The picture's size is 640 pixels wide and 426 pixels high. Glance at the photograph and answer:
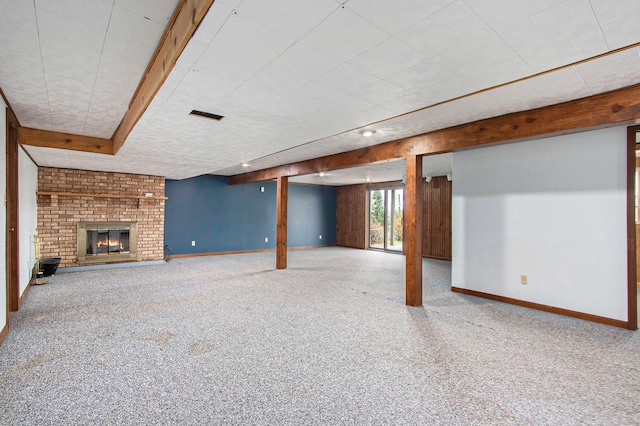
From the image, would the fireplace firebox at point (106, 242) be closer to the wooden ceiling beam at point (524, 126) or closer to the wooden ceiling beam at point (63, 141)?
the wooden ceiling beam at point (63, 141)

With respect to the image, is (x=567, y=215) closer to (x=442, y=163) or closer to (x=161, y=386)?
(x=442, y=163)

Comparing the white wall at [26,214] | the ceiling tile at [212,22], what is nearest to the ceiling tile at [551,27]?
the ceiling tile at [212,22]

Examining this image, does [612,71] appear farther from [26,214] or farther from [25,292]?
[26,214]

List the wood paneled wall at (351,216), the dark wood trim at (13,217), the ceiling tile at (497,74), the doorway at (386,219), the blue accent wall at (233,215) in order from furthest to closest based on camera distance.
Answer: the wood paneled wall at (351,216) < the doorway at (386,219) < the blue accent wall at (233,215) < the dark wood trim at (13,217) < the ceiling tile at (497,74)

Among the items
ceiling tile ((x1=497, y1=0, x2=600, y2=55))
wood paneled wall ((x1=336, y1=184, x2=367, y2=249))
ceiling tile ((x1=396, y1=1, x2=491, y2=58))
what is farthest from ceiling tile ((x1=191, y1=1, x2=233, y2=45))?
wood paneled wall ((x1=336, y1=184, x2=367, y2=249))

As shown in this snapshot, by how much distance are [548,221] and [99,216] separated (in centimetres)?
842

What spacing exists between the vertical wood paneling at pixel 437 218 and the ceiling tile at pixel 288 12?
7311 millimetres

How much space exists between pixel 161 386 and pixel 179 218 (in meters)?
6.97

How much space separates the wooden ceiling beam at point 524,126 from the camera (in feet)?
8.57

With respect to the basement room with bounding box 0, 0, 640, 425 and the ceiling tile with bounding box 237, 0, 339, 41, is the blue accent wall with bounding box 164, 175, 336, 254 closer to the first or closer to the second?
the basement room with bounding box 0, 0, 640, 425

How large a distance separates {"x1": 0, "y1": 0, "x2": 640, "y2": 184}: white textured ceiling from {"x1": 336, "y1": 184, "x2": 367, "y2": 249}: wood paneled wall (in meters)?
6.92

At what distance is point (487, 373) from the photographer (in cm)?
235

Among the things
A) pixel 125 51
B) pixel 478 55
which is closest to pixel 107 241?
pixel 125 51

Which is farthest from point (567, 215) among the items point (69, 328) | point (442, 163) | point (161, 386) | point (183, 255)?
point (183, 255)
